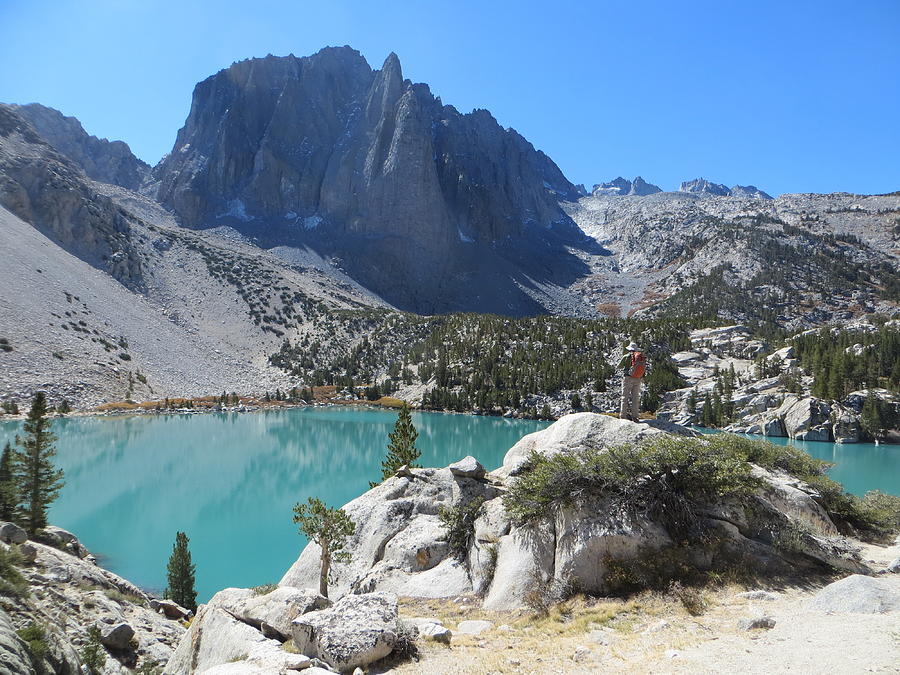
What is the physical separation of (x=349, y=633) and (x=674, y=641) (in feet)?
17.4

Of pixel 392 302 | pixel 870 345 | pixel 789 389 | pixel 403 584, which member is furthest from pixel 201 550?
pixel 392 302

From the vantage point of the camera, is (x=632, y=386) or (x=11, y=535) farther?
(x=632, y=386)

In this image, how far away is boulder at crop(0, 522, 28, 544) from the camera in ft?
56.2

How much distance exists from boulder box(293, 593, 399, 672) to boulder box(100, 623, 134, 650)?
8.52m

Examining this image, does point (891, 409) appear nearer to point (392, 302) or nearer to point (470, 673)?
point (470, 673)

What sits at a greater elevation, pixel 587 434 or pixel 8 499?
pixel 587 434

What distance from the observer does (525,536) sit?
12.5 meters

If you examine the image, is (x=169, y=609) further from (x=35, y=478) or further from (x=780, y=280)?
(x=780, y=280)

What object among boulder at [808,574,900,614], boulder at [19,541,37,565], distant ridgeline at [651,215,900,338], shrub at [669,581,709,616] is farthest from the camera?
distant ridgeline at [651,215,900,338]

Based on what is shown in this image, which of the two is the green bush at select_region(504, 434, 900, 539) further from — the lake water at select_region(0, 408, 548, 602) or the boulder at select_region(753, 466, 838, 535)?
the lake water at select_region(0, 408, 548, 602)

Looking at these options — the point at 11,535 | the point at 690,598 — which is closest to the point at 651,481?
the point at 690,598

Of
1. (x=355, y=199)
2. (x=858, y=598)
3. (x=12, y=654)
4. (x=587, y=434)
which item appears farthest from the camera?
(x=355, y=199)

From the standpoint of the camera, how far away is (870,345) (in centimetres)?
8381

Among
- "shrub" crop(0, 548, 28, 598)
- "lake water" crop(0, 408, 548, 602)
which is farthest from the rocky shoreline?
"lake water" crop(0, 408, 548, 602)
